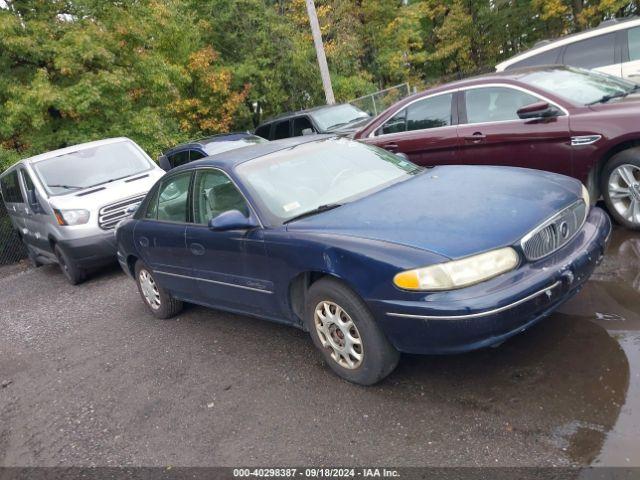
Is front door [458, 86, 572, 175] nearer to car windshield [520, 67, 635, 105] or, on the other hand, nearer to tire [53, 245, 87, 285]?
car windshield [520, 67, 635, 105]

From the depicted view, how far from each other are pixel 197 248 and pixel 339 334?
1.59 m

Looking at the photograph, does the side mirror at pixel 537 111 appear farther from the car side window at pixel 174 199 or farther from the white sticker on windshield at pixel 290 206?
the car side window at pixel 174 199

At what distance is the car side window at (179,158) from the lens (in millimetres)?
10264

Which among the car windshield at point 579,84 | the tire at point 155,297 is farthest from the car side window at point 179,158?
the car windshield at point 579,84

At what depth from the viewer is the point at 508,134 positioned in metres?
5.91

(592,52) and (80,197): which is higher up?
(592,52)

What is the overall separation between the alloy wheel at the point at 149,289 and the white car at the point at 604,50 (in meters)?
7.10

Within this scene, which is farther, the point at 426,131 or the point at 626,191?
the point at 426,131

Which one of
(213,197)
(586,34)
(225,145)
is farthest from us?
(225,145)

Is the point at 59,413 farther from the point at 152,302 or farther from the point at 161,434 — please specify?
the point at 152,302

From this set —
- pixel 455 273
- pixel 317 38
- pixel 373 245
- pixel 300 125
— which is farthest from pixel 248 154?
pixel 317 38

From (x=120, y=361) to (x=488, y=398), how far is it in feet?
10.7

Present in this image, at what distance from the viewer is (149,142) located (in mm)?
13523

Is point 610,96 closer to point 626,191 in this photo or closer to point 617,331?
point 626,191
